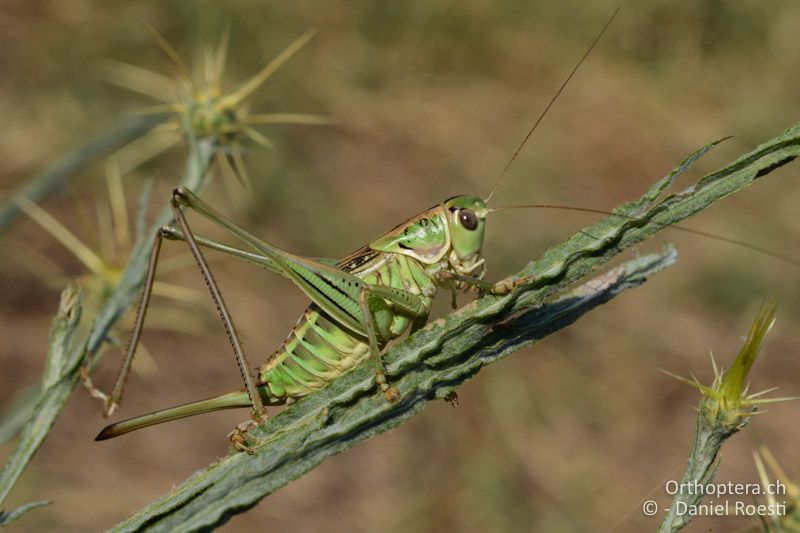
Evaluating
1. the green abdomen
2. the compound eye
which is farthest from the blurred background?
the compound eye

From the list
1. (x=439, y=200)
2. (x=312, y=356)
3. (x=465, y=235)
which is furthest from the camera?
(x=439, y=200)

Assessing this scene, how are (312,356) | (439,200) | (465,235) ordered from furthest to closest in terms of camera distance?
1. (439,200)
2. (465,235)
3. (312,356)

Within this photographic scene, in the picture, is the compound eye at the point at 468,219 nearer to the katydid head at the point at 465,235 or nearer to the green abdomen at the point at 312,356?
the katydid head at the point at 465,235

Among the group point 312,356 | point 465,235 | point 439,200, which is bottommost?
point 312,356

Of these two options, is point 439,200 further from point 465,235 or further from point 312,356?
point 312,356

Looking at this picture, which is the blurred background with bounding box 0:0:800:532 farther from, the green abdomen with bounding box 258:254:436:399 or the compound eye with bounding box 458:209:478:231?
the compound eye with bounding box 458:209:478:231

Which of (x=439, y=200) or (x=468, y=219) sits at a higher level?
(x=439, y=200)

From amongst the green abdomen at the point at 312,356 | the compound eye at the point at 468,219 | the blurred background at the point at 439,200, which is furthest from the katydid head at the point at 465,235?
the blurred background at the point at 439,200

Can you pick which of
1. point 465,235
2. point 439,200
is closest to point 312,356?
point 465,235
